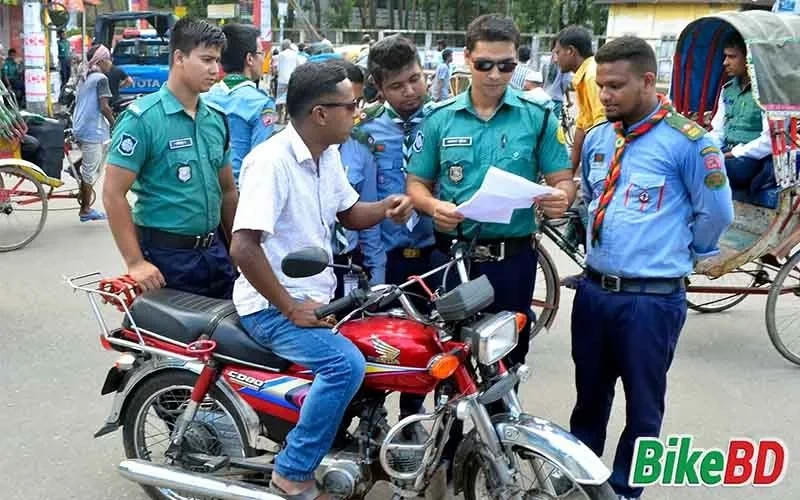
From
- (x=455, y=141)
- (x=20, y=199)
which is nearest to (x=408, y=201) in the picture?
(x=455, y=141)

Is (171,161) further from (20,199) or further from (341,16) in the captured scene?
(341,16)

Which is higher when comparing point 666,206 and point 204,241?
point 666,206

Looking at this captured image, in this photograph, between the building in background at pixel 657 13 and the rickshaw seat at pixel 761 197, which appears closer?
the rickshaw seat at pixel 761 197

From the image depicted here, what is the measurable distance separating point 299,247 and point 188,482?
0.94 m

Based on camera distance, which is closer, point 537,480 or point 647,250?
point 537,480

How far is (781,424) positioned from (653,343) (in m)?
1.63

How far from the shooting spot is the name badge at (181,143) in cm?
352

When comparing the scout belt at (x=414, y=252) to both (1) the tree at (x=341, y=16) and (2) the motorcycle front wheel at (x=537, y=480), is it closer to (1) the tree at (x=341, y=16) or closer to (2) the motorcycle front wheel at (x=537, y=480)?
(2) the motorcycle front wheel at (x=537, y=480)

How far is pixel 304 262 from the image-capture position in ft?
8.26

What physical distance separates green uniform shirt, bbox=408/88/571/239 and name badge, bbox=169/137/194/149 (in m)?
0.99

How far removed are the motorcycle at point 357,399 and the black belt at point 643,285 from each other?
A: 44 centimetres

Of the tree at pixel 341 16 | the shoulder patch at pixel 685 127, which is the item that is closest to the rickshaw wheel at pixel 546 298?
the shoulder patch at pixel 685 127

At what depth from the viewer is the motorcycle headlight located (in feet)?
9.08

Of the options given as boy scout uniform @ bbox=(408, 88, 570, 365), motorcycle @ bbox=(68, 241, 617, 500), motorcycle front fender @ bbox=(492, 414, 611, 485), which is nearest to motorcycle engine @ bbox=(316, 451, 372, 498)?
motorcycle @ bbox=(68, 241, 617, 500)
